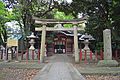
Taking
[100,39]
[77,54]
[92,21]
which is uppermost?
[92,21]

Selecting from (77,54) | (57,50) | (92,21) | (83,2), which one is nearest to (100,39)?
(92,21)

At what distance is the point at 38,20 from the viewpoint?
20953 mm

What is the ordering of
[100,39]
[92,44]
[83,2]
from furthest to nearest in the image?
[92,44] → [100,39] → [83,2]

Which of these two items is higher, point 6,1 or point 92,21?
point 6,1

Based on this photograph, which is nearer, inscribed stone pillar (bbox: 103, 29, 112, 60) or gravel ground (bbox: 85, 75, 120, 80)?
gravel ground (bbox: 85, 75, 120, 80)

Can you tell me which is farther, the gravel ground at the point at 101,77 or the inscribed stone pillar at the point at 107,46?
the inscribed stone pillar at the point at 107,46

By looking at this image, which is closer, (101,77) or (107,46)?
(101,77)

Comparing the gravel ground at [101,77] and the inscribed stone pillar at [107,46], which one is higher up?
the inscribed stone pillar at [107,46]

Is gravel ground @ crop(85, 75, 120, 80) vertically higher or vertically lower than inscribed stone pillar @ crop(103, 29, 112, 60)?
lower

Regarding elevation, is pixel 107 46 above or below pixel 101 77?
above

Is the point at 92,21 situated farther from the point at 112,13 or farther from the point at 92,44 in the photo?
the point at 92,44

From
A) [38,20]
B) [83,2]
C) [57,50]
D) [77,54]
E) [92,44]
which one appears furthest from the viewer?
[57,50]

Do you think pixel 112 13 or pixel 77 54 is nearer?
pixel 77 54

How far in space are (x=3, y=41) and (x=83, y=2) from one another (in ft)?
47.6
